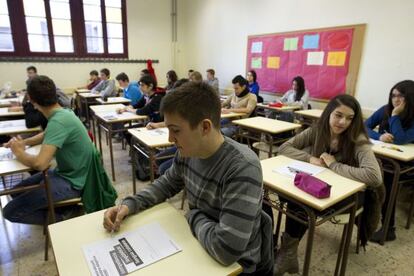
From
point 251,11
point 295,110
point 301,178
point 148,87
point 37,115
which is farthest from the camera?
point 251,11

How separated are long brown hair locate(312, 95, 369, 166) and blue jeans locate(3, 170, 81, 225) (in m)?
1.75

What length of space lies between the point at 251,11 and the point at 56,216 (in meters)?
5.79

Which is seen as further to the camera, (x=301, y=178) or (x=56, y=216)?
(x=56, y=216)

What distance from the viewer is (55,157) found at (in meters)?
1.88

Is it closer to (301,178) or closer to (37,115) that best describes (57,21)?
(37,115)

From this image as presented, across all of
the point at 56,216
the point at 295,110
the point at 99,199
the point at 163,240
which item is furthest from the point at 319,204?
the point at 295,110

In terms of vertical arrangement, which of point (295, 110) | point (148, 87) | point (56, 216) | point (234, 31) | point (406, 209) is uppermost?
point (234, 31)

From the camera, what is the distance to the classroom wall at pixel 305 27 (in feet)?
12.8

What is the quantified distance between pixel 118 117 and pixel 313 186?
2750mm

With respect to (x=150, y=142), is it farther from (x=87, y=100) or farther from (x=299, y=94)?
(x=87, y=100)

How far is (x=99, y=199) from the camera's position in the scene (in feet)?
6.40

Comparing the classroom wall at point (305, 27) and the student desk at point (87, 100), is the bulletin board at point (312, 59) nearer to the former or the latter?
the classroom wall at point (305, 27)

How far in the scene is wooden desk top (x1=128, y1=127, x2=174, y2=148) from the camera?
247 cm

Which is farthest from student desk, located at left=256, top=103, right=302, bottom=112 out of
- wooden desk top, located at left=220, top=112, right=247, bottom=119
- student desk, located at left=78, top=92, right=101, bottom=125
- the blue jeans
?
student desk, located at left=78, top=92, right=101, bottom=125
